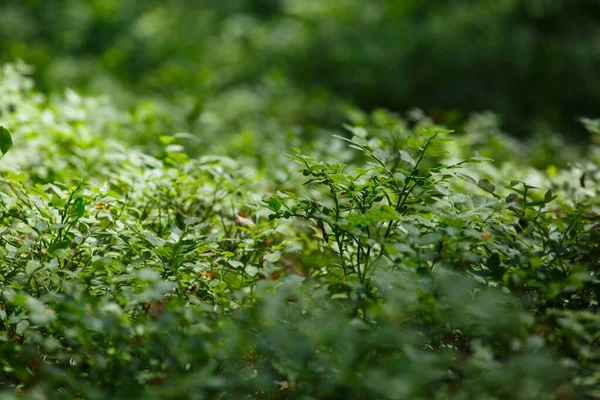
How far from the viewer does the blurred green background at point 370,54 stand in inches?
218

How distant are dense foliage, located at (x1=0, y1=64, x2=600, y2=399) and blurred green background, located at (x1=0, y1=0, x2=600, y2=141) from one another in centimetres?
332

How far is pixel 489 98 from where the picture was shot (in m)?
5.73

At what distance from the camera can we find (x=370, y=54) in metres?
5.57

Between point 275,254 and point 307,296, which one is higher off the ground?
point 275,254

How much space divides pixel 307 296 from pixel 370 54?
4.37m

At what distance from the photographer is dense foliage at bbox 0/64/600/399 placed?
122 centimetres

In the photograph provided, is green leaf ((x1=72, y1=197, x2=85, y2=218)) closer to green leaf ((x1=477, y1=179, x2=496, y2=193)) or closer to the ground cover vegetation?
the ground cover vegetation

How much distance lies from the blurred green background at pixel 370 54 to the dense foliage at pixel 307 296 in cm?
332

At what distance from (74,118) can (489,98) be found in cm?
425

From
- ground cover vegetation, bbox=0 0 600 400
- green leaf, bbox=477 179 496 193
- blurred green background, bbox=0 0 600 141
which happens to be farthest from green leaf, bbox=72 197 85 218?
blurred green background, bbox=0 0 600 141

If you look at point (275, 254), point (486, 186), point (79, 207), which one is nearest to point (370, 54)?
point (486, 186)

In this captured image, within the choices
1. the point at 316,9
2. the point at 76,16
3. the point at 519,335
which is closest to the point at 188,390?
the point at 519,335

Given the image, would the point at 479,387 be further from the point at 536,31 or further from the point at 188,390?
the point at 536,31

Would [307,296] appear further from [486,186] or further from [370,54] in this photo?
[370,54]
